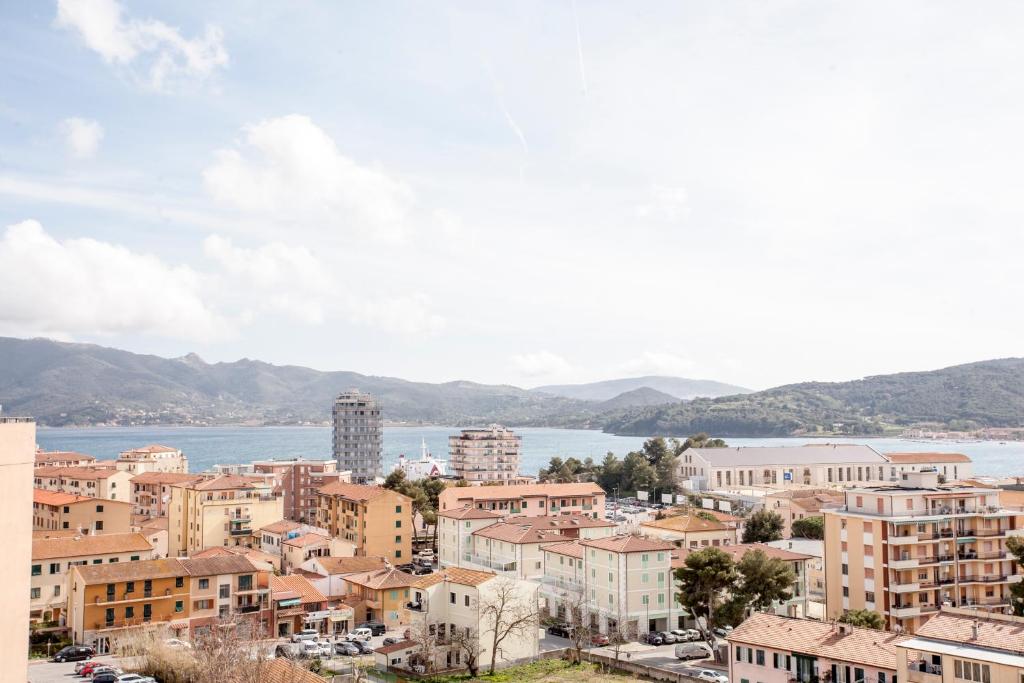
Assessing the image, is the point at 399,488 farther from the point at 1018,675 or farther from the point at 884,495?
the point at 1018,675

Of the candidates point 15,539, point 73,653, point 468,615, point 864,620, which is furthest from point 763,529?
point 15,539

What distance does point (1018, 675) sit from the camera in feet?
67.3

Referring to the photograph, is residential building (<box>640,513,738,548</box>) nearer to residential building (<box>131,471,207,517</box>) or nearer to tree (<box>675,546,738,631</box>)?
tree (<box>675,546,738,631</box>)

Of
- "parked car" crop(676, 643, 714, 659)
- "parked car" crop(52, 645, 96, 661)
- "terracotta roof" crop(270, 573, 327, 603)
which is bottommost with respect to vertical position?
"parked car" crop(676, 643, 714, 659)

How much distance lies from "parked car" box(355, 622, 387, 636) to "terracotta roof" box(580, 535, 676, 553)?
32.0 feet

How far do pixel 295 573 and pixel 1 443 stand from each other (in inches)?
1349

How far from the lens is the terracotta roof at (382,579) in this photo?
3847cm

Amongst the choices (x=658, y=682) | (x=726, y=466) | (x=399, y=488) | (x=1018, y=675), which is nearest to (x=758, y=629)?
(x=658, y=682)

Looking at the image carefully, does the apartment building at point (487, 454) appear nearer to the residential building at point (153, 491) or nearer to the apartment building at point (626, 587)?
the residential building at point (153, 491)

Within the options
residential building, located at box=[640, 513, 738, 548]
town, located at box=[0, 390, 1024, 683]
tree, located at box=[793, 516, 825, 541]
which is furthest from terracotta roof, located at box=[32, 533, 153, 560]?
tree, located at box=[793, 516, 825, 541]

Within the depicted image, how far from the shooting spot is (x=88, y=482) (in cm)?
6116

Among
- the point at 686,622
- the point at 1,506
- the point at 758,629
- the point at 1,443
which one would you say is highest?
the point at 1,443

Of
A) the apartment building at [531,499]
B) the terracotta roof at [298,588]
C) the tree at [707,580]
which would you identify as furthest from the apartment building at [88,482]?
the tree at [707,580]

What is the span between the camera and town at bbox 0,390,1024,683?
2602 centimetres
